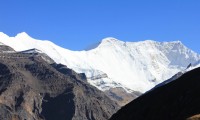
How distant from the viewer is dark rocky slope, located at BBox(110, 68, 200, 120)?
10414cm

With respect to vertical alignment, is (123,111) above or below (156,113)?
above

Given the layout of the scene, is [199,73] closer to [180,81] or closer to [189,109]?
[180,81]

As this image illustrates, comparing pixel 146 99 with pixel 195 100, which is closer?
pixel 195 100

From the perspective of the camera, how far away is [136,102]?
144m

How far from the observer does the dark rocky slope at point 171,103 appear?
104137 millimetres

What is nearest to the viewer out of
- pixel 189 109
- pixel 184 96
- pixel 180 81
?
pixel 189 109

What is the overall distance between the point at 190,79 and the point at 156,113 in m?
16.7

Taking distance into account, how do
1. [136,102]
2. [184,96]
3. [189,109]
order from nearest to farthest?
[189,109], [184,96], [136,102]

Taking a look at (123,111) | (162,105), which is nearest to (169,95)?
(162,105)

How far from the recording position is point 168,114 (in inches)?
4252

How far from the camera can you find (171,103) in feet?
375

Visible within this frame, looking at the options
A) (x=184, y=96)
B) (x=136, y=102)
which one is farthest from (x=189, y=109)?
(x=136, y=102)

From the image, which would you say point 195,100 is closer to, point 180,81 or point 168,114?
point 168,114

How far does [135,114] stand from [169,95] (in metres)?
9.82
